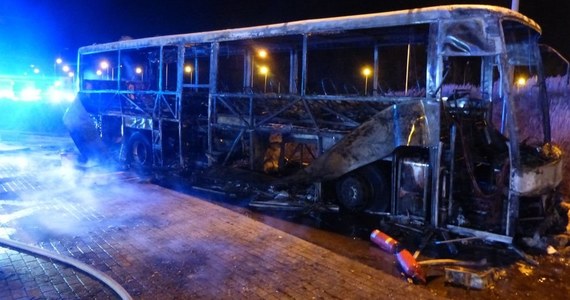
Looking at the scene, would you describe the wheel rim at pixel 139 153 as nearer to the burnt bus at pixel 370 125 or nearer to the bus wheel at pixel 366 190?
the burnt bus at pixel 370 125

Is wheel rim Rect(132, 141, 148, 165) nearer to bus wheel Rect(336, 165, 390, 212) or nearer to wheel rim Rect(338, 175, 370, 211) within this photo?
wheel rim Rect(338, 175, 370, 211)

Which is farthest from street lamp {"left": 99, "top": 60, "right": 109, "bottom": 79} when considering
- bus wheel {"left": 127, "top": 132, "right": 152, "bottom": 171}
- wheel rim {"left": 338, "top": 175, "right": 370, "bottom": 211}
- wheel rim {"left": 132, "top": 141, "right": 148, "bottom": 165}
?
wheel rim {"left": 338, "top": 175, "right": 370, "bottom": 211}

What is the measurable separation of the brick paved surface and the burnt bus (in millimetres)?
1587

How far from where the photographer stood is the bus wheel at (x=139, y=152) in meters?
11.1

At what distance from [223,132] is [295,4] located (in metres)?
17.5

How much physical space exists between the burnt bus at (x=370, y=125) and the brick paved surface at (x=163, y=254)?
1.59m

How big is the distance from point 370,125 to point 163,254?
3.36m

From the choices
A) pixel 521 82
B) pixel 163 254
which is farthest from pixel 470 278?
pixel 521 82

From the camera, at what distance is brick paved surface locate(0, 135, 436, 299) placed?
4.32 metres

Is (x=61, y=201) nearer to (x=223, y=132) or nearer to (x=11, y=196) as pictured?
(x=11, y=196)

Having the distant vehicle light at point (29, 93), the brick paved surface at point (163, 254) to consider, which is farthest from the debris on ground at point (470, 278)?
the distant vehicle light at point (29, 93)

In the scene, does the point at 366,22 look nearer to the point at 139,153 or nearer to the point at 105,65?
the point at 139,153

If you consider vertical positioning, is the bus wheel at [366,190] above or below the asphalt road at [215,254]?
above

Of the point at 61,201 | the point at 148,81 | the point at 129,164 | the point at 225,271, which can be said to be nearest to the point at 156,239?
the point at 225,271
